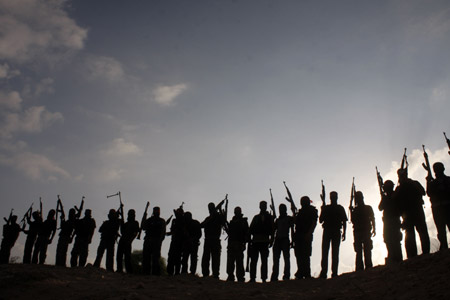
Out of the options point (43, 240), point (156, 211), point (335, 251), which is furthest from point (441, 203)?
point (43, 240)

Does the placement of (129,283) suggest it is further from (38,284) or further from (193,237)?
(193,237)

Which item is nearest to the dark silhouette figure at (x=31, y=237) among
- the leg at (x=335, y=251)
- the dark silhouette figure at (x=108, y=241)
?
the dark silhouette figure at (x=108, y=241)

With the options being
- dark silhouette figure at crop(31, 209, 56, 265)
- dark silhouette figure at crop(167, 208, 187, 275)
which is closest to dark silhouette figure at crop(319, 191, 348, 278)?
dark silhouette figure at crop(167, 208, 187, 275)

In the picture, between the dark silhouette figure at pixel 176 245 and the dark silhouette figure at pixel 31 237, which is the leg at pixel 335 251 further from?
the dark silhouette figure at pixel 31 237

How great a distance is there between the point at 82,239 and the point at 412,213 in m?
9.13

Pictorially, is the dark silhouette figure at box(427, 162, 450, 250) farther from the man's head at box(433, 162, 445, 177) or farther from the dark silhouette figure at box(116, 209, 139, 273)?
the dark silhouette figure at box(116, 209, 139, 273)

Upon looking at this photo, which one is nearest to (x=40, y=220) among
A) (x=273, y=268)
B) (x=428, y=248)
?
(x=273, y=268)

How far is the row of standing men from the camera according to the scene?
27.1ft

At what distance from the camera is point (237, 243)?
10352 millimetres

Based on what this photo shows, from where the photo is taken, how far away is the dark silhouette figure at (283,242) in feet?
31.3

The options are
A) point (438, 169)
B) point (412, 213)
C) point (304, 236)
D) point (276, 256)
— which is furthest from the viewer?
point (276, 256)

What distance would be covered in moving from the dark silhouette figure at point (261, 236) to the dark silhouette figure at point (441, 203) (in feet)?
13.0

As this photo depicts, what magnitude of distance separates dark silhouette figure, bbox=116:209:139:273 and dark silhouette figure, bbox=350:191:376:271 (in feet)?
20.5

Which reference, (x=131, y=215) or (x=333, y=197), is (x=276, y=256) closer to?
(x=333, y=197)
